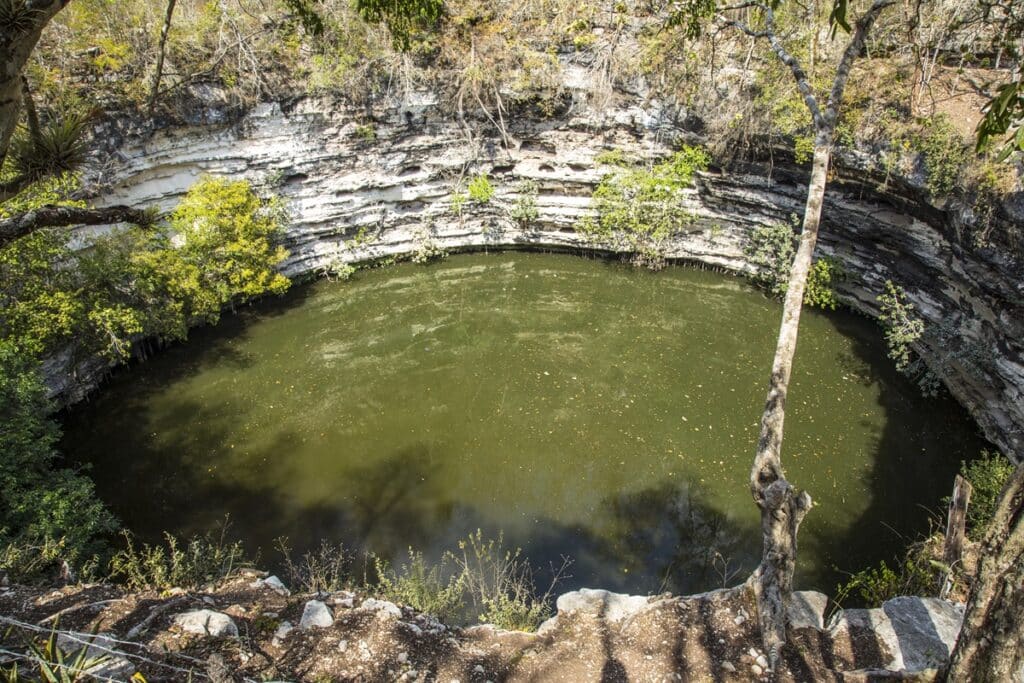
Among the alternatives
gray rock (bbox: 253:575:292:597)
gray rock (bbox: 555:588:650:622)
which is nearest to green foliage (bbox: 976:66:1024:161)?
gray rock (bbox: 555:588:650:622)

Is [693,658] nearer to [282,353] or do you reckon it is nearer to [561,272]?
[282,353]

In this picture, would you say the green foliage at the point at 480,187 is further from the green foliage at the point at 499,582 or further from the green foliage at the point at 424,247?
the green foliage at the point at 499,582

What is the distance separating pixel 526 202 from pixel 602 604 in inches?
459

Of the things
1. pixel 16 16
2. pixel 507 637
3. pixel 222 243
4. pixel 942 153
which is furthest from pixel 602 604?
pixel 222 243

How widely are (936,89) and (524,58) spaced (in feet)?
27.9

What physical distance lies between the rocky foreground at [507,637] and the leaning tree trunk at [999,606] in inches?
54.9

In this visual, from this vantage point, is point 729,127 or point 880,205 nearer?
point 880,205

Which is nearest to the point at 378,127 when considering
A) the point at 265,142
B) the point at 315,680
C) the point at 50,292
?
the point at 265,142

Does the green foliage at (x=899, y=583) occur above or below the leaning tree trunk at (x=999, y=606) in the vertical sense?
below

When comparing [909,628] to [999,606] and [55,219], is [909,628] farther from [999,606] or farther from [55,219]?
[55,219]

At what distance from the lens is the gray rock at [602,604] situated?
575cm

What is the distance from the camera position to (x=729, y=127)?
13.0 m

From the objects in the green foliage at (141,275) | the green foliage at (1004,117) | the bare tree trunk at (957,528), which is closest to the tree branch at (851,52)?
the green foliage at (1004,117)

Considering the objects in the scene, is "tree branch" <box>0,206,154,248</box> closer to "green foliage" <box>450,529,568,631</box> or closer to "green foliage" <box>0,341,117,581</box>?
"green foliage" <box>0,341,117,581</box>
